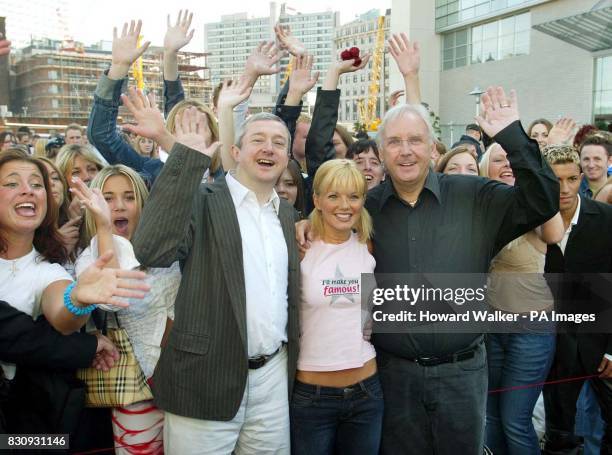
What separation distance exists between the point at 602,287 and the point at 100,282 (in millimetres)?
2822

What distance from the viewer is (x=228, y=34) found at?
573 feet

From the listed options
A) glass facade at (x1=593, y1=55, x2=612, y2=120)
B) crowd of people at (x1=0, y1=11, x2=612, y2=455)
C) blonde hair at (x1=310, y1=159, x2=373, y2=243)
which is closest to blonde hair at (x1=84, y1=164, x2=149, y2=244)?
crowd of people at (x1=0, y1=11, x2=612, y2=455)

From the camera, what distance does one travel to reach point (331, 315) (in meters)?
2.45

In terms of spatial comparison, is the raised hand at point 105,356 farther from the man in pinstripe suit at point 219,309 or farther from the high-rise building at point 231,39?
the high-rise building at point 231,39

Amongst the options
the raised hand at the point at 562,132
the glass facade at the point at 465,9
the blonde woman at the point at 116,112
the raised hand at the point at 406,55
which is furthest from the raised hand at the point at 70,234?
the glass facade at the point at 465,9

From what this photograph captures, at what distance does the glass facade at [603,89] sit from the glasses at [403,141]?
91.0ft

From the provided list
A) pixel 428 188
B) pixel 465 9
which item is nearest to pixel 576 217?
pixel 428 188

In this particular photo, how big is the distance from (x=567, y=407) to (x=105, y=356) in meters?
2.78

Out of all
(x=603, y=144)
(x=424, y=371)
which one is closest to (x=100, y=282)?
(x=424, y=371)

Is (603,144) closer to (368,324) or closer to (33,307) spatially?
(368,324)

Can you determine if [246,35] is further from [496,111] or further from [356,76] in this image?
[496,111]

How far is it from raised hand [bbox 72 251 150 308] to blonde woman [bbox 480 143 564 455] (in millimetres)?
1913

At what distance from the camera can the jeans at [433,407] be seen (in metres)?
2.46

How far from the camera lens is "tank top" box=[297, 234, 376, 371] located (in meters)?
2.42
